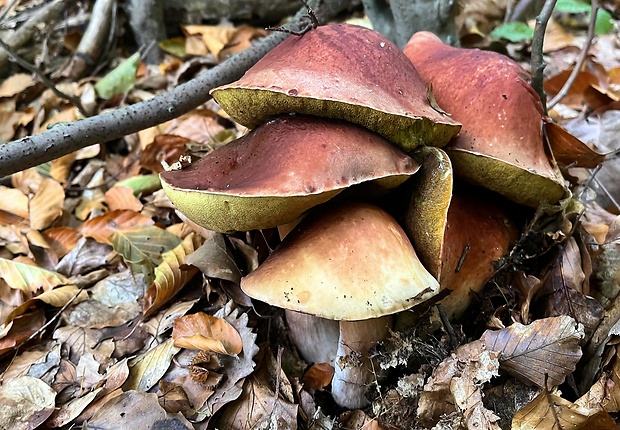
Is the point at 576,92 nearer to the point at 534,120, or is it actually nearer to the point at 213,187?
the point at 534,120

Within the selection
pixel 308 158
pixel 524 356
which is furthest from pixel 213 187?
pixel 524 356

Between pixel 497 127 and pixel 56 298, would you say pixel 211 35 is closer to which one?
pixel 56 298

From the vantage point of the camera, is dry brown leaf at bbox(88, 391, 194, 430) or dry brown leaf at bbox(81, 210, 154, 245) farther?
dry brown leaf at bbox(81, 210, 154, 245)

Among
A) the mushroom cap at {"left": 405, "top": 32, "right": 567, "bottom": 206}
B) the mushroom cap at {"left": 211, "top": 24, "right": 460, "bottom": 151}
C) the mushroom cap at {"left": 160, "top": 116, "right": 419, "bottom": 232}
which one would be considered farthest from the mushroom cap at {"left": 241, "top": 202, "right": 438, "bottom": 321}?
the mushroom cap at {"left": 405, "top": 32, "right": 567, "bottom": 206}

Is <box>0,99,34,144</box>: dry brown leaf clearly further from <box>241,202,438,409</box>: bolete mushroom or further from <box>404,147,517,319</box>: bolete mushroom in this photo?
<box>404,147,517,319</box>: bolete mushroom

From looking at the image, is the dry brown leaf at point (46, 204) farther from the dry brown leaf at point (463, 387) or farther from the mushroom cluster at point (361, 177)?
the dry brown leaf at point (463, 387)
